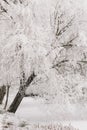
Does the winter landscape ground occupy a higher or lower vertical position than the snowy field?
higher

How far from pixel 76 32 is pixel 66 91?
2359 millimetres

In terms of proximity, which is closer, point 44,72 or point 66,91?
point 44,72

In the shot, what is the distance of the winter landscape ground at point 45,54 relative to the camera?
12.3 meters

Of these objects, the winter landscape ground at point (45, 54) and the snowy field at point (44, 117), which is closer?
the winter landscape ground at point (45, 54)

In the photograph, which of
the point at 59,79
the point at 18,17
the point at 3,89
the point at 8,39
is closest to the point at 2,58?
the point at 8,39

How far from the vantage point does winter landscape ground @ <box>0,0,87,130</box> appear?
12258 millimetres

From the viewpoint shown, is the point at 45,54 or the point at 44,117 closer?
the point at 45,54

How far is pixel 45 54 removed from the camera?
12273 millimetres

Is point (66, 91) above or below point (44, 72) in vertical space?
below

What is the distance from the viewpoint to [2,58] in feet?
41.4

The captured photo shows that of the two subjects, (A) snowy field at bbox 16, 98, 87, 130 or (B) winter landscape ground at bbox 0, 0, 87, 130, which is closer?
(B) winter landscape ground at bbox 0, 0, 87, 130

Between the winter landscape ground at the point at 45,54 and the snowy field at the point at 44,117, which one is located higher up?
the winter landscape ground at the point at 45,54

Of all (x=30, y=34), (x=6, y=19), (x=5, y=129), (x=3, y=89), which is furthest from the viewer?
(x=3, y=89)

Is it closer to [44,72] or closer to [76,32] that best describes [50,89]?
[44,72]
